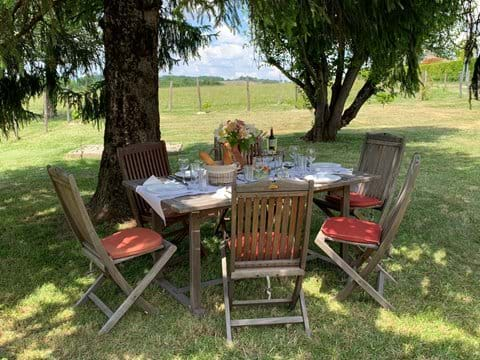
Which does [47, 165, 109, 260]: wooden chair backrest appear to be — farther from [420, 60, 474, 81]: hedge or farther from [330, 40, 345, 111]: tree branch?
[420, 60, 474, 81]: hedge

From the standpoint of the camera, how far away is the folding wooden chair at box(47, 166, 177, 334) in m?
2.80

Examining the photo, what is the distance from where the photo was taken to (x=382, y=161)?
14.7ft

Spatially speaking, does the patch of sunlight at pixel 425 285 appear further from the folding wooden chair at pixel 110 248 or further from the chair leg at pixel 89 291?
the chair leg at pixel 89 291

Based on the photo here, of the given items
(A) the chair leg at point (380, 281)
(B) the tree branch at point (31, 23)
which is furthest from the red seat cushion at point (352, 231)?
(B) the tree branch at point (31, 23)

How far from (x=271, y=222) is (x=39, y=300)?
6.40 feet

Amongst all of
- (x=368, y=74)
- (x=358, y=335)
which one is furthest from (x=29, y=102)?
(x=368, y=74)

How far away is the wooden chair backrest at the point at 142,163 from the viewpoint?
159 inches

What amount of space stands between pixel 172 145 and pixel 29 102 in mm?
5473

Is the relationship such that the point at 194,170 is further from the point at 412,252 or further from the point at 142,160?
the point at 412,252

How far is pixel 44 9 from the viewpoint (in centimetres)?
451

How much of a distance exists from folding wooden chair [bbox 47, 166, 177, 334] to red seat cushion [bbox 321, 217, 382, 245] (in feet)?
3.82

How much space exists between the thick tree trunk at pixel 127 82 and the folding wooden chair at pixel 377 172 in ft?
6.87

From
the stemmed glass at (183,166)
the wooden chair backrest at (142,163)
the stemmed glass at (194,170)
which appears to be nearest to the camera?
the stemmed glass at (194,170)

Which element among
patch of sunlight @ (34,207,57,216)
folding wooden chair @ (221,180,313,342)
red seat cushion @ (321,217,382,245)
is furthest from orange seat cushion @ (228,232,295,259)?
patch of sunlight @ (34,207,57,216)
